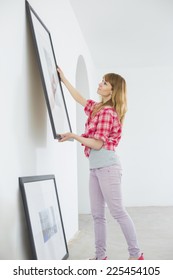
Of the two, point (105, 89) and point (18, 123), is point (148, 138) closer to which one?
point (105, 89)

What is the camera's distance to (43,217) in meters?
2.20

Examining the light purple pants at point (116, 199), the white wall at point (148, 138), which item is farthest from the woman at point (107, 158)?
the white wall at point (148, 138)

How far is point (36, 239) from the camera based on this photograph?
2.01 meters

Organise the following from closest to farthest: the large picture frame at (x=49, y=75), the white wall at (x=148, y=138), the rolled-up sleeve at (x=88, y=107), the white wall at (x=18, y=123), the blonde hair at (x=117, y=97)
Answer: the white wall at (x=18, y=123) < the large picture frame at (x=49, y=75) < the blonde hair at (x=117, y=97) < the rolled-up sleeve at (x=88, y=107) < the white wall at (x=148, y=138)

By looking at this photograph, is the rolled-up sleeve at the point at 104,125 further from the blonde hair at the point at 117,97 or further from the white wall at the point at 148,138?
the white wall at the point at 148,138

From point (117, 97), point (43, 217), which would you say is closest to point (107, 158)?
point (117, 97)

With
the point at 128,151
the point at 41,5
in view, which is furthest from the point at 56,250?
the point at 128,151

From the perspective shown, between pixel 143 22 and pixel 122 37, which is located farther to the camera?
pixel 122 37

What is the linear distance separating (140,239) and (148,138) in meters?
3.30

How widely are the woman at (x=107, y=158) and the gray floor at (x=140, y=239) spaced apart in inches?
17.8

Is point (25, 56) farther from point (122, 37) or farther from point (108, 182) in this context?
point (122, 37)

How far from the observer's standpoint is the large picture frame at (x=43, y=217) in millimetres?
1983
